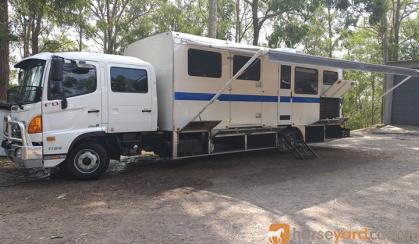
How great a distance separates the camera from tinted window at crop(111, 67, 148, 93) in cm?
795

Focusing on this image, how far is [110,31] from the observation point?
25.2 meters

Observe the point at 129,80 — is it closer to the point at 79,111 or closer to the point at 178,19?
the point at 79,111

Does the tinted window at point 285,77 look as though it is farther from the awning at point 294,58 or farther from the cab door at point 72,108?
the cab door at point 72,108

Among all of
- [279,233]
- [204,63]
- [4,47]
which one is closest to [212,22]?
[204,63]

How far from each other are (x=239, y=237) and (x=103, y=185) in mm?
3572

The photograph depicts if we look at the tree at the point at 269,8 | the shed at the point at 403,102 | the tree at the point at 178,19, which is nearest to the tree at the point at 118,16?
the tree at the point at 178,19

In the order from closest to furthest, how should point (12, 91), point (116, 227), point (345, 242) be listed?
point (345, 242)
point (116, 227)
point (12, 91)

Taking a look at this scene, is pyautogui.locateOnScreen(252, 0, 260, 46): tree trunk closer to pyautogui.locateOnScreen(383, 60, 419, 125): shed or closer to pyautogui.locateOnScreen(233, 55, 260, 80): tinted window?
pyautogui.locateOnScreen(383, 60, 419, 125): shed

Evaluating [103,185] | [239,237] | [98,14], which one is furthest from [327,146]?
[98,14]

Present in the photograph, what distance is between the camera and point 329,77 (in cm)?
1208

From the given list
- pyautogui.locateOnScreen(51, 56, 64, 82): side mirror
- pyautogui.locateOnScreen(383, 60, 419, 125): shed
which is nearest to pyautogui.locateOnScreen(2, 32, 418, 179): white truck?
pyautogui.locateOnScreen(51, 56, 64, 82): side mirror

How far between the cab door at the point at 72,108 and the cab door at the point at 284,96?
16.0 ft

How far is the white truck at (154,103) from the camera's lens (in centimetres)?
722

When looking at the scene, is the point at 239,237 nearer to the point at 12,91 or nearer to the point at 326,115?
the point at 12,91
